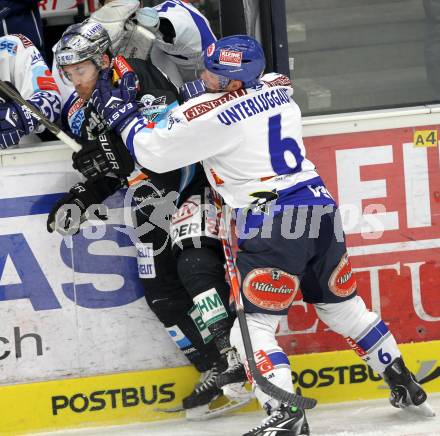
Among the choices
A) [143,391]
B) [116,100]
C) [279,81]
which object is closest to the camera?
[116,100]

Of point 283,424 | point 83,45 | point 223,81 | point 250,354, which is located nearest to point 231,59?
point 223,81

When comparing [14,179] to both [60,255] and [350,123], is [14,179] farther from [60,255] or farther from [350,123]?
[350,123]

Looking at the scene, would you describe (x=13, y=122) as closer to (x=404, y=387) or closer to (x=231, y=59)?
(x=231, y=59)

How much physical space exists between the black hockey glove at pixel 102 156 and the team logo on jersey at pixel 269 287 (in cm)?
66

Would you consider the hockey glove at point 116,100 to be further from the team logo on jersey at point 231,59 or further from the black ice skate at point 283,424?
the black ice skate at point 283,424

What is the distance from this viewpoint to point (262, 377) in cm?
424

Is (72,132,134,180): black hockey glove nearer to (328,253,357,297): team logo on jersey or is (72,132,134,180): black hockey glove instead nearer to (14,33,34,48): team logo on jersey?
(14,33,34,48): team logo on jersey

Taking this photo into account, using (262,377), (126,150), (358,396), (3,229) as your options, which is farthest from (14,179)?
(358,396)

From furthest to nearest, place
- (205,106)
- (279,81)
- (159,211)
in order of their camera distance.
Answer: (159,211) < (279,81) < (205,106)

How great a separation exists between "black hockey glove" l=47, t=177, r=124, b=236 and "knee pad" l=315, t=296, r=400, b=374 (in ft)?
3.07

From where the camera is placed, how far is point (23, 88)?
480cm

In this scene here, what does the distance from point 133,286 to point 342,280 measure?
870 millimetres

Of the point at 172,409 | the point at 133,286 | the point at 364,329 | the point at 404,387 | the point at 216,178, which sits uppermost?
the point at 216,178

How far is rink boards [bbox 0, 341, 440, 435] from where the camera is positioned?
474 cm
